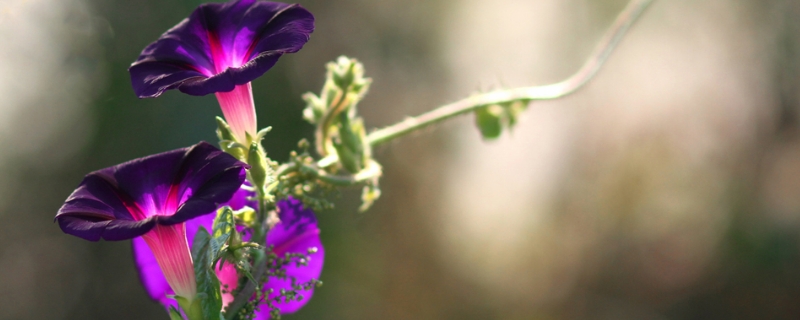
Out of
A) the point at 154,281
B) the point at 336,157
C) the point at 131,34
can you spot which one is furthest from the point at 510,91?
the point at 131,34

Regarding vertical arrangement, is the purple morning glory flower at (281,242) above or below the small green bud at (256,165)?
below

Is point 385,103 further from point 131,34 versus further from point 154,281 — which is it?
point 154,281

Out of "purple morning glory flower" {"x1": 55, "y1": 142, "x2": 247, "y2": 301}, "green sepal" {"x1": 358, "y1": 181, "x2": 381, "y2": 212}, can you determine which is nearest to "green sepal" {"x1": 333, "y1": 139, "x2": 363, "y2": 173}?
"green sepal" {"x1": 358, "y1": 181, "x2": 381, "y2": 212}

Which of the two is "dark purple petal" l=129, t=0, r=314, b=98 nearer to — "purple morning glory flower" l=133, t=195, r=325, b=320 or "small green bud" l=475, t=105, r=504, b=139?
"purple morning glory flower" l=133, t=195, r=325, b=320

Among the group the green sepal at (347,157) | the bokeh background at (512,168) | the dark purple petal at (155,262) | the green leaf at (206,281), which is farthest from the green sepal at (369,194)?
the bokeh background at (512,168)

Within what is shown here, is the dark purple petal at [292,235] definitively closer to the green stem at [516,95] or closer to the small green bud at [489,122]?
the green stem at [516,95]

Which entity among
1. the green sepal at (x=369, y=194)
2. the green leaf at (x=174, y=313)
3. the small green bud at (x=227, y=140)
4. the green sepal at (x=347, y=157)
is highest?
the green sepal at (x=347, y=157)

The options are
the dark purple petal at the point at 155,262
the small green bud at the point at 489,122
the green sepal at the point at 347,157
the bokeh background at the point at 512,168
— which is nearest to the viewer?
the dark purple petal at the point at 155,262
